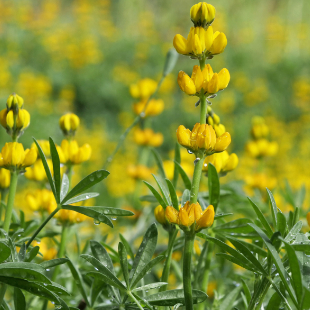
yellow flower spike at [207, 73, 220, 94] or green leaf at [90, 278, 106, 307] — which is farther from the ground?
yellow flower spike at [207, 73, 220, 94]

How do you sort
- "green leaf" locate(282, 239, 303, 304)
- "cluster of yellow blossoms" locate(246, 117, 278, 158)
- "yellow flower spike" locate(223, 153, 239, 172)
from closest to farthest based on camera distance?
"green leaf" locate(282, 239, 303, 304) → "yellow flower spike" locate(223, 153, 239, 172) → "cluster of yellow blossoms" locate(246, 117, 278, 158)

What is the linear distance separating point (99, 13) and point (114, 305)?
9.43 m

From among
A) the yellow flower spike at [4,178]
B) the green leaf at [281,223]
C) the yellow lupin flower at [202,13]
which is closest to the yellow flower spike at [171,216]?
the green leaf at [281,223]

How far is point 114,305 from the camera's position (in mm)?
469

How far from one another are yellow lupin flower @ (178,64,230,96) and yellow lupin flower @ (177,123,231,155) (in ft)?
0.14

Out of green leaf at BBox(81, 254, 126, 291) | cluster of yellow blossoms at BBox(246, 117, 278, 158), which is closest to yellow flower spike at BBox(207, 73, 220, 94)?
green leaf at BBox(81, 254, 126, 291)

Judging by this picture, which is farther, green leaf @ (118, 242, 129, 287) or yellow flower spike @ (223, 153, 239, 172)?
yellow flower spike @ (223, 153, 239, 172)

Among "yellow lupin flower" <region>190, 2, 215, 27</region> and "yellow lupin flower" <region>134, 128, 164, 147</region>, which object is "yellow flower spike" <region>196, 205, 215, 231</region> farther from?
"yellow lupin flower" <region>134, 128, 164, 147</region>

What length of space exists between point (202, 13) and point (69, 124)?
0.30 m

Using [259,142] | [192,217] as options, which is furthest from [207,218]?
[259,142]

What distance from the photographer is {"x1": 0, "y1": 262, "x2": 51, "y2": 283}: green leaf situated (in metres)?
0.37

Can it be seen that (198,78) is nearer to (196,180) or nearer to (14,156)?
(196,180)

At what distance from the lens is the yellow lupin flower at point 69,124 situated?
0.64 metres

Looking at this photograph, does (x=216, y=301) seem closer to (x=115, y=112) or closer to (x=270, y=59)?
(x=115, y=112)
